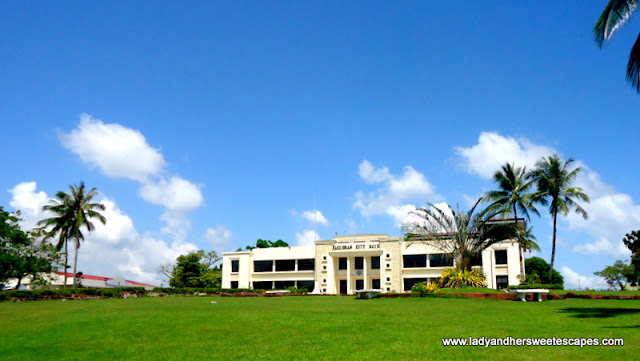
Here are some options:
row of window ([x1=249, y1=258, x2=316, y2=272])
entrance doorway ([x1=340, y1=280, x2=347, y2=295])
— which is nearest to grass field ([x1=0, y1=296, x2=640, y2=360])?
entrance doorway ([x1=340, y1=280, x2=347, y2=295])

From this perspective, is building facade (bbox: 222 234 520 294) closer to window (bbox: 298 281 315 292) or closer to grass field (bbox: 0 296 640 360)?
window (bbox: 298 281 315 292)

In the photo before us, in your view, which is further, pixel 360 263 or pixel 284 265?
pixel 284 265

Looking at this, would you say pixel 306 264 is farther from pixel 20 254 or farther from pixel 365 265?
pixel 20 254

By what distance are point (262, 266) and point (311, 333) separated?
48.1 metres

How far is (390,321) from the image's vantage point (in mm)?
15969

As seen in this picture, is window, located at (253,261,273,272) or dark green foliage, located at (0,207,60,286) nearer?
dark green foliage, located at (0,207,60,286)

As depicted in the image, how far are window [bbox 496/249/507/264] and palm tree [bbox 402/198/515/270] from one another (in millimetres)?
17356

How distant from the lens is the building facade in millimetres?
50188

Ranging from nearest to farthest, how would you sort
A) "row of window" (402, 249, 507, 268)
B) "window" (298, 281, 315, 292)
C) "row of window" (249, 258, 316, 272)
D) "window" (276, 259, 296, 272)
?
"row of window" (402, 249, 507, 268)
"window" (298, 281, 315, 292)
"row of window" (249, 258, 316, 272)
"window" (276, 259, 296, 272)

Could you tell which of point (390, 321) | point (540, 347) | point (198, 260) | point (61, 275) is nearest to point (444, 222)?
point (390, 321)

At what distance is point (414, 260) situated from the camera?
54875 mm

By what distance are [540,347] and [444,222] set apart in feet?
73.9

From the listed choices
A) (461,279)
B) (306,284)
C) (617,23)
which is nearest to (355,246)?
(306,284)

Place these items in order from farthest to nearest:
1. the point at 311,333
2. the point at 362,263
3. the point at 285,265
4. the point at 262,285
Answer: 1. the point at 262,285
2. the point at 285,265
3. the point at 362,263
4. the point at 311,333
